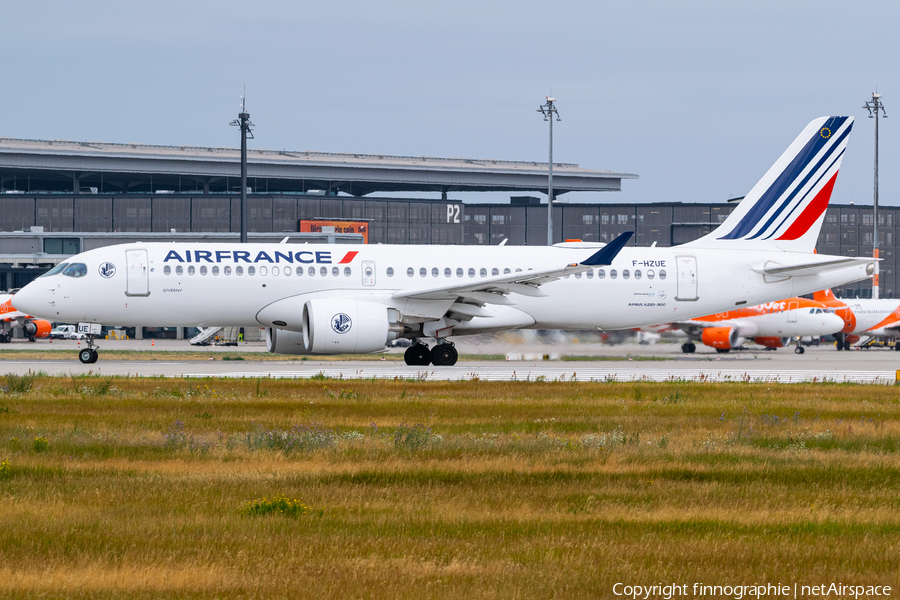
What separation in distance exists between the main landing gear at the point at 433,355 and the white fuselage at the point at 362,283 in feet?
2.32

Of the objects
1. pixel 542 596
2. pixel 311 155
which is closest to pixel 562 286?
pixel 542 596

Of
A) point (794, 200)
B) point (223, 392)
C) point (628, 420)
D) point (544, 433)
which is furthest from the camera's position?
point (794, 200)

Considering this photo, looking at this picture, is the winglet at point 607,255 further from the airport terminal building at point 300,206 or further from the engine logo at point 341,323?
the airport terminal building at point 300,206

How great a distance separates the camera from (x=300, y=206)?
9562 centimetres

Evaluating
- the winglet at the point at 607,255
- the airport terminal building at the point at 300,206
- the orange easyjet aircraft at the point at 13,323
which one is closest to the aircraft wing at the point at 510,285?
the winglet at the point at 607,255

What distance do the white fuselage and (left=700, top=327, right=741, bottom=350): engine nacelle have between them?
13710 mm

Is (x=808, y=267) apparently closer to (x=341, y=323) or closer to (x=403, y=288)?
(x=403, y=288)

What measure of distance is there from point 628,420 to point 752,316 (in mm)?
39638

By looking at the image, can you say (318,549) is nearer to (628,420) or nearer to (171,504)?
(171,504)

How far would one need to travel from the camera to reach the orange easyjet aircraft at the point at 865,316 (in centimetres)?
6669

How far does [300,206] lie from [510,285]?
6755 centimetres

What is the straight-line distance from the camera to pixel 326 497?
960 cm

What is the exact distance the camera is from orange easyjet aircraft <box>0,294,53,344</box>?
62.9 meters

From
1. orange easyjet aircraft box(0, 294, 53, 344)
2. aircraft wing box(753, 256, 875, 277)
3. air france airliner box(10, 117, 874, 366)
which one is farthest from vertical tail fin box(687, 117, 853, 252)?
orange easyjet aircraft box(0, 294, 53, 344)
